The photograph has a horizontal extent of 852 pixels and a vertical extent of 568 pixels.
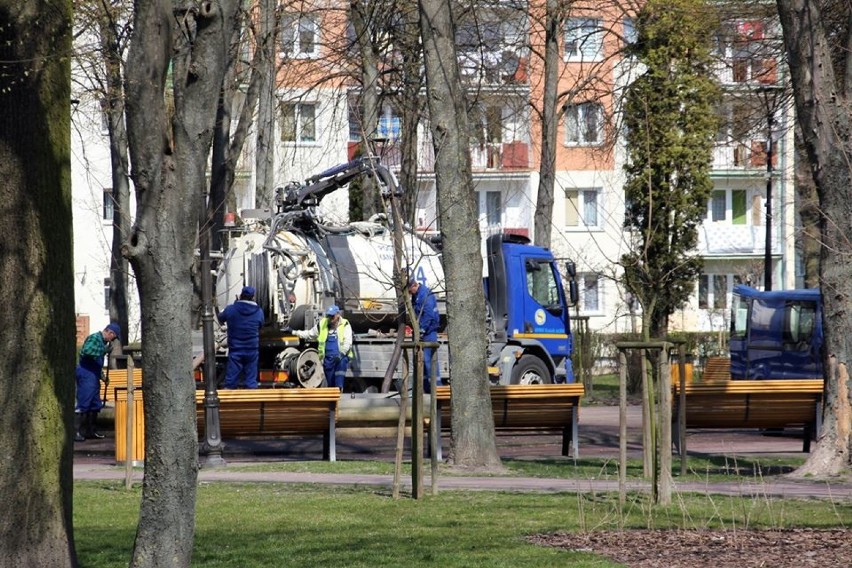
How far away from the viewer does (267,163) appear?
29688mm

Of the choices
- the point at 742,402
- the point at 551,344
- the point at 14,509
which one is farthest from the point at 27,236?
the point at 551,344

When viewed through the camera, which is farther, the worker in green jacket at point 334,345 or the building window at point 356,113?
the worker in green jacket at point 334,345

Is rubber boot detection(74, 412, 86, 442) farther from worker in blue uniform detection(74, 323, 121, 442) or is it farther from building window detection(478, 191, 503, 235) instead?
building window detection(478, 191, 503, 235)

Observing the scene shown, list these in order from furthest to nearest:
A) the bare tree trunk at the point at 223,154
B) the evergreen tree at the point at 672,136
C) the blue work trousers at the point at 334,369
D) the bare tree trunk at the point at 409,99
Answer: the evergreen tree at the point at 672,136, the bare tree trunk at the point at 409,99, the bare tree trunk at the point at 223,154, the blue work trousers at the point at 334,369

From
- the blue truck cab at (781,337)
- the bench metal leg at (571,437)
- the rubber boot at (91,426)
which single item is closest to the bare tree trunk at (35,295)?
the bench metal leg at (571,437)

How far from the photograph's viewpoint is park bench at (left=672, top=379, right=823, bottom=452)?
1839 cm

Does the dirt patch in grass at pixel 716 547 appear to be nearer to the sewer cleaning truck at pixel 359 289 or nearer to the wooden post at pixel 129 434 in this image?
the wooden post at pixel 129 434

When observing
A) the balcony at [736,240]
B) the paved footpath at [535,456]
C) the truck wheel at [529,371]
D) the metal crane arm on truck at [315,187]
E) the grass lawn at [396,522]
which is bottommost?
the paved footpath at [535,456]

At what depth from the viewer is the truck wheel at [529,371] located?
25047 millimetres

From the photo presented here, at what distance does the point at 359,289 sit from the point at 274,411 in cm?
902

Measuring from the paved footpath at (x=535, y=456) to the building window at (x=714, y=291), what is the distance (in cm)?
3242

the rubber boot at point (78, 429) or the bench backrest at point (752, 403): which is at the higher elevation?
the bench backrest at point (752, 403)

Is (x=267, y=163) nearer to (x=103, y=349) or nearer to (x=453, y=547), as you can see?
(x=103, y=349)

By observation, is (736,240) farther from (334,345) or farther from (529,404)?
(529,404)
